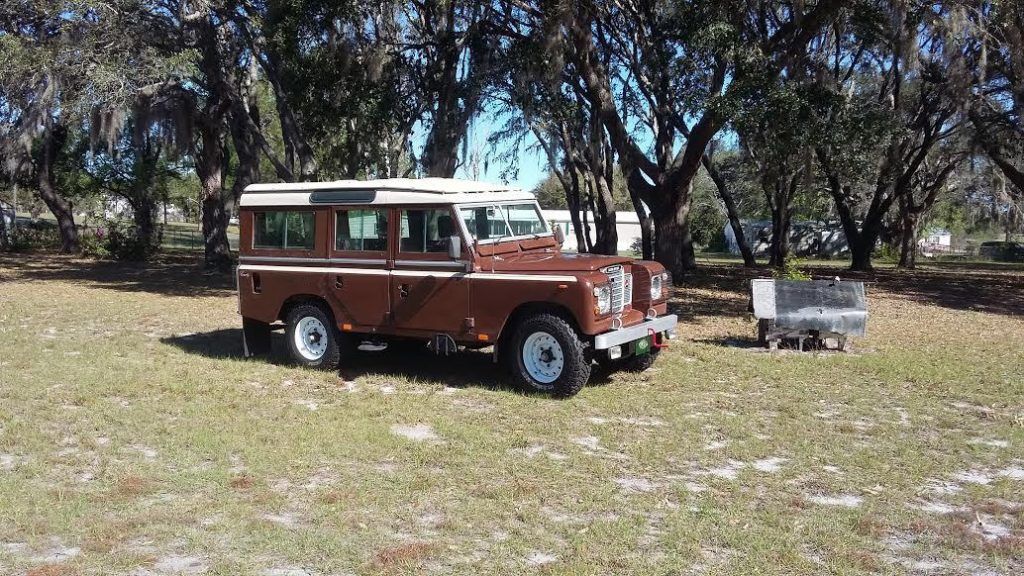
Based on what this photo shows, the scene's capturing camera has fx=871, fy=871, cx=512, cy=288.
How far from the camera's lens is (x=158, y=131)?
2327 centimetres

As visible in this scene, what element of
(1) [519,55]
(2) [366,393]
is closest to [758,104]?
(1) [519,55]

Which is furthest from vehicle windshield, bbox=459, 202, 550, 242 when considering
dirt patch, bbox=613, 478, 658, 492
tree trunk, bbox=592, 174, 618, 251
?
tree trunk, bbox=592, 174, 618, 251

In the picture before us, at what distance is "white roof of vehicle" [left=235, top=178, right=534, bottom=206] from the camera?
888 centimetres

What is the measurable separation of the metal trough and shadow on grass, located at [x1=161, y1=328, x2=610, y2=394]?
277 centimetres

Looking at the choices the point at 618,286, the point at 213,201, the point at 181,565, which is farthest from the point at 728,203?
the point at 181,565

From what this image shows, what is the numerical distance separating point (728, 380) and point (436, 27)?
12806 millimetres

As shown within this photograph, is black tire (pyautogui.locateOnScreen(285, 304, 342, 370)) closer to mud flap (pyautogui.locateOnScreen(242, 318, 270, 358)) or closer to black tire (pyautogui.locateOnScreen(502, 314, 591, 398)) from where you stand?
mud flap (pyautogui.locateOnScreen(242, 318, 270, 358))

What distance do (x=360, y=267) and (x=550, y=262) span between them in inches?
83.2

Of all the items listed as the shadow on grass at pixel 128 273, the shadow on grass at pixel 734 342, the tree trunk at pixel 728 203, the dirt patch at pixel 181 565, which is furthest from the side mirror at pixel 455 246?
the tree trunk at pixel 728 203

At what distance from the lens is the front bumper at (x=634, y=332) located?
8062 millimetres

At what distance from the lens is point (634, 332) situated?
8.51 m

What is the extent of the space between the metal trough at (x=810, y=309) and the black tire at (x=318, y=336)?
527cm

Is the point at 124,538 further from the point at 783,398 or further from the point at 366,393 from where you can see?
the point at 783,398

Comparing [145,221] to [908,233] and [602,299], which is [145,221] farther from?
[908,233]
